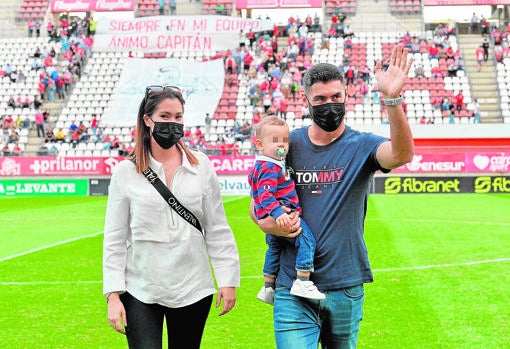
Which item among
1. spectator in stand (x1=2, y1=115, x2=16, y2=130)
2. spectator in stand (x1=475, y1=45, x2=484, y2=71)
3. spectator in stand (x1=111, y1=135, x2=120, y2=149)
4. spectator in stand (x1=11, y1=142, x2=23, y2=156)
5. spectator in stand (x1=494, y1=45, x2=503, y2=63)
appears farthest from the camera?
spectator in stand (x1=475, y1=45, x2=484, y2=71)

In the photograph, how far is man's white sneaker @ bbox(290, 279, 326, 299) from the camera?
4227 millimetres

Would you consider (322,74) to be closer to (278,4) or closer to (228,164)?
(228,164)

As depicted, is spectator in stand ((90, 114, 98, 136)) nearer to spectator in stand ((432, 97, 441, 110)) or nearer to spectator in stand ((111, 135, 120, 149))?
spectator in stand ((111, 135, 120, 149))

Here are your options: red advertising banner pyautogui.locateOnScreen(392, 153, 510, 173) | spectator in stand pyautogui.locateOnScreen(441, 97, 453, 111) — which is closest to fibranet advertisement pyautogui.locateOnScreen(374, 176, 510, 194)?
red advertising banner pyautogui.locateOnScreen(392, 153, 510, 173)

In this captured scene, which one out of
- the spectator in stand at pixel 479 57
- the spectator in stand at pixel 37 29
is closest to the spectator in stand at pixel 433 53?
the spectator in stand at pixel 479 57

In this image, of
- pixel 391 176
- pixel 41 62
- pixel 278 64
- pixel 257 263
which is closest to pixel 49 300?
pixel 257 263

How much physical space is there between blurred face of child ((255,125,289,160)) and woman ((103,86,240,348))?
43 centimetres

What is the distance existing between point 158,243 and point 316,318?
0.99 meters

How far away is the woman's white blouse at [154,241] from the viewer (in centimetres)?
452

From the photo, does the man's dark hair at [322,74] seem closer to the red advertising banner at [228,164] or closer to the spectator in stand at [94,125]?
the red advertising banner at [228,164]

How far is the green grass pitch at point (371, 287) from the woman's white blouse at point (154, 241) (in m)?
3.77

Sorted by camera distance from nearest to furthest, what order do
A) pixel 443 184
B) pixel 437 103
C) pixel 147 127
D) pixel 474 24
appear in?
pixel 147 127 < pixel 443 184 < pixel 437 103 < pixel 474 24

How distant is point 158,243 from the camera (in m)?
4.53

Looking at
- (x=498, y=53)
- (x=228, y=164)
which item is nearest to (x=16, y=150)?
(x=228, y=164)
